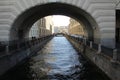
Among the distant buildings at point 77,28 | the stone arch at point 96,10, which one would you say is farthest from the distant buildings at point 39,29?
the stone arch at point 96,10

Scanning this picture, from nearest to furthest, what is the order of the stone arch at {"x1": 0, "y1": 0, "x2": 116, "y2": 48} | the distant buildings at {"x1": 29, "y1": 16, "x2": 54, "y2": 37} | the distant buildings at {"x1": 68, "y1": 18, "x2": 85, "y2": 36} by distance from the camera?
the stone arch at {"x1": 0, "y1": 0, "x2": 116, "y2": 48}
the distant buildings at {"x1": 29, "y1": 16, "x2": 54, "y2": 37}
the distant buildings at {"x1": 68, "y1": 18, "x2": 85, "y2": 36}

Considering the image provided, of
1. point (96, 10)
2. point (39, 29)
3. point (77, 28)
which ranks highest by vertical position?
point (96, 10)

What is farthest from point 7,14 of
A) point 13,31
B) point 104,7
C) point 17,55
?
point 104,7

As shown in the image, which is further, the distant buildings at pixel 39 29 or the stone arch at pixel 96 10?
the distant buildings at pixel 39 29

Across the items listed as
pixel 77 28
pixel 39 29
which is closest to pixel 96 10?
pixel 39 29

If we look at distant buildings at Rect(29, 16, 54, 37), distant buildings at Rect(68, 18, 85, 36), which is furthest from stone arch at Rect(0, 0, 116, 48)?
distant buildings at Rect(68, 18, 85, 36)

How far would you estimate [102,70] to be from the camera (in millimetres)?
20625

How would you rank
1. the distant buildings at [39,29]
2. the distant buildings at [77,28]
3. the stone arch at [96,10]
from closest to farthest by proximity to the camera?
1. the stone arch at [96,10]
2. the distant buildings at [39,29]
3. the distant buildings at [77,28]

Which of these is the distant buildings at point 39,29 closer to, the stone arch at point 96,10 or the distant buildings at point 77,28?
the distant buildings at point 77,28

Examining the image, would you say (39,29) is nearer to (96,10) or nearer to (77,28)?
(77,28)

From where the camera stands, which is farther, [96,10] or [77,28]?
[77,28]

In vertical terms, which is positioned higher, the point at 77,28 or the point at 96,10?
the point at 96,10

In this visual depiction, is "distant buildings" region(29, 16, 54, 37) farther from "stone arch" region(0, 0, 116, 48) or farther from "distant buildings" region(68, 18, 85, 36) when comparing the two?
"stone arch" region(0, 0, 116, 48)

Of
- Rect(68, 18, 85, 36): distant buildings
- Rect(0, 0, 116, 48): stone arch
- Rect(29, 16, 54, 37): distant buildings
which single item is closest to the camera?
Rect(0, 0, 116, 48): stone arch
